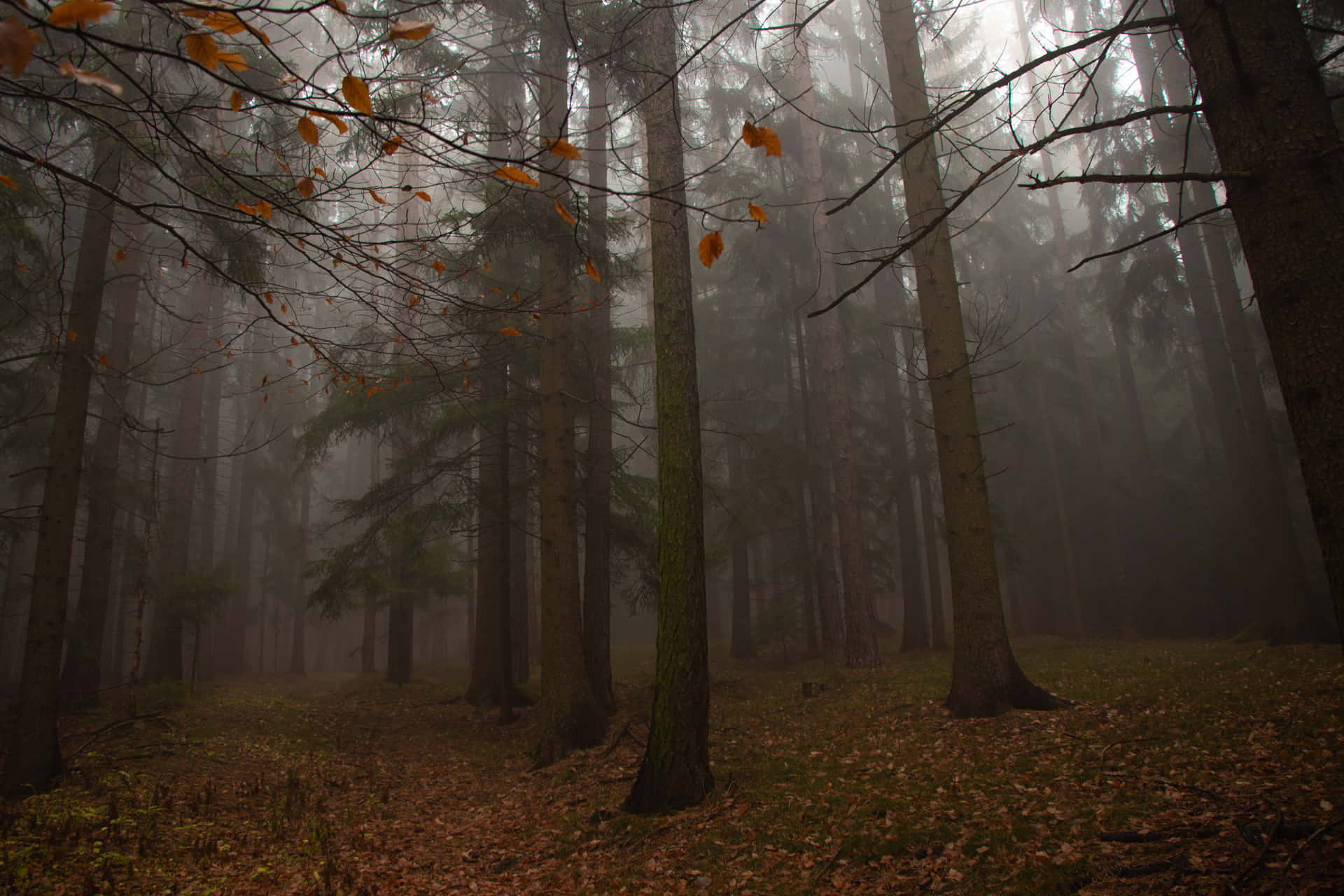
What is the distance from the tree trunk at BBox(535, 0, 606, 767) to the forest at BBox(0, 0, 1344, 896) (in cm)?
6

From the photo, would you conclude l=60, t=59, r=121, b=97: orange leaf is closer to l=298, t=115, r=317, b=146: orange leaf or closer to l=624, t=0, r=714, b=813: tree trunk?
l=298, t=115, r=317, b=146: orange leaf

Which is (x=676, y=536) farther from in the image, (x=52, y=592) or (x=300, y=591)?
(x=300, y=591)

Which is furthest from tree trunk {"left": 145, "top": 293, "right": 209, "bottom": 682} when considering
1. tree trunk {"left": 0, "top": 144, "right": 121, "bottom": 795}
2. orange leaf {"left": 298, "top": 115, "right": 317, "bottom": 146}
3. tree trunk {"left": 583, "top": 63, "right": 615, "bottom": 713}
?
orange leaf {"left": 298, "top": 115, "right": 317, "bottom": 146}

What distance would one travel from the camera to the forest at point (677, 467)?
296cm

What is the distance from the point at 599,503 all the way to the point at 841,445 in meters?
5.60

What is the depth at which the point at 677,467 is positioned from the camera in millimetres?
5551

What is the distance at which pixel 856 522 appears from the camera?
1277 centimetres

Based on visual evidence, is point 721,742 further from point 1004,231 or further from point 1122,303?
point 1004,231

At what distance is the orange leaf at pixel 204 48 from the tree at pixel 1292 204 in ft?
12.2

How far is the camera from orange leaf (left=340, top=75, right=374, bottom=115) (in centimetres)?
196

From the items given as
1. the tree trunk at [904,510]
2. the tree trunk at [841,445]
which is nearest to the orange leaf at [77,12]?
the tree trunk at [841,445]

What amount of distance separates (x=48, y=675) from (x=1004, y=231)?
79.9ft

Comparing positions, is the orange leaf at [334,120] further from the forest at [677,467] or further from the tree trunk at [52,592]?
the tree trunk at [52,592]

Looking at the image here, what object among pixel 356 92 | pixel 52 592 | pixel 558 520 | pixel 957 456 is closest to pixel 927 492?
pixel 957 456
